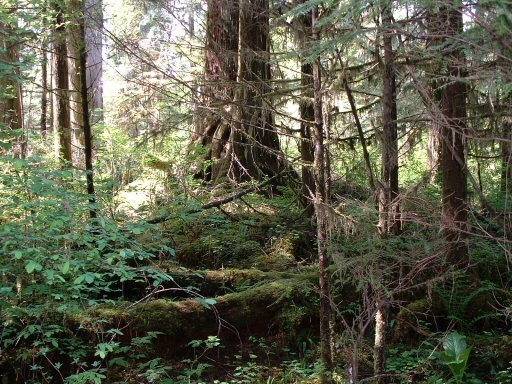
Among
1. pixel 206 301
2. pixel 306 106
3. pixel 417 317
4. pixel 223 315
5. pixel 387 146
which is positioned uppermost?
pixel 306 106

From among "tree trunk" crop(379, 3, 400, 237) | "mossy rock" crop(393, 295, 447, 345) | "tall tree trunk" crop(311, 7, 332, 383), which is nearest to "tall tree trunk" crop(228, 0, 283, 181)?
"tall tree trunk" crop(311, 7, 332, 383)

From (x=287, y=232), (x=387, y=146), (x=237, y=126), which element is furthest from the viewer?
(x=287, y=232)

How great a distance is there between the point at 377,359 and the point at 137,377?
8.12 feet

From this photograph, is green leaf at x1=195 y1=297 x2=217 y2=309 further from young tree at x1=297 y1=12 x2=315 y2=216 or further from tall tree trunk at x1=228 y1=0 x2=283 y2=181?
tall tree trunk at x1=228 y1=0 x2=283 y2=181

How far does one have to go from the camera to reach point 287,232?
802cm

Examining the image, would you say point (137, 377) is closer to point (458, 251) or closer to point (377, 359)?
point (377, 359)

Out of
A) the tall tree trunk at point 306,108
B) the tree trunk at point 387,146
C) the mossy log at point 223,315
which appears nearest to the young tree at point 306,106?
the tall tree trunk at point 306,108

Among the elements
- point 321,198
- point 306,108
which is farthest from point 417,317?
point 306,108

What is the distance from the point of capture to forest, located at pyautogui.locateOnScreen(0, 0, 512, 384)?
4312mm

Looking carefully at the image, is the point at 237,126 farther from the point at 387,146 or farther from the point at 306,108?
the point at 387,146

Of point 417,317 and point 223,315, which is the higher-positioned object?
point 223,315

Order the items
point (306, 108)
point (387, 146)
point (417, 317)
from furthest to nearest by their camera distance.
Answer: point (417, 317), point (306, 108), point (387, 146)

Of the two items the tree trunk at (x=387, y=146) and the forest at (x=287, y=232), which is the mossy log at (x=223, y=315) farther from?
the tree trunk at (x=387, y=146)

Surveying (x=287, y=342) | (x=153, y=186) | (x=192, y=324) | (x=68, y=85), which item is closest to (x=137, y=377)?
(x=192, y=324)
